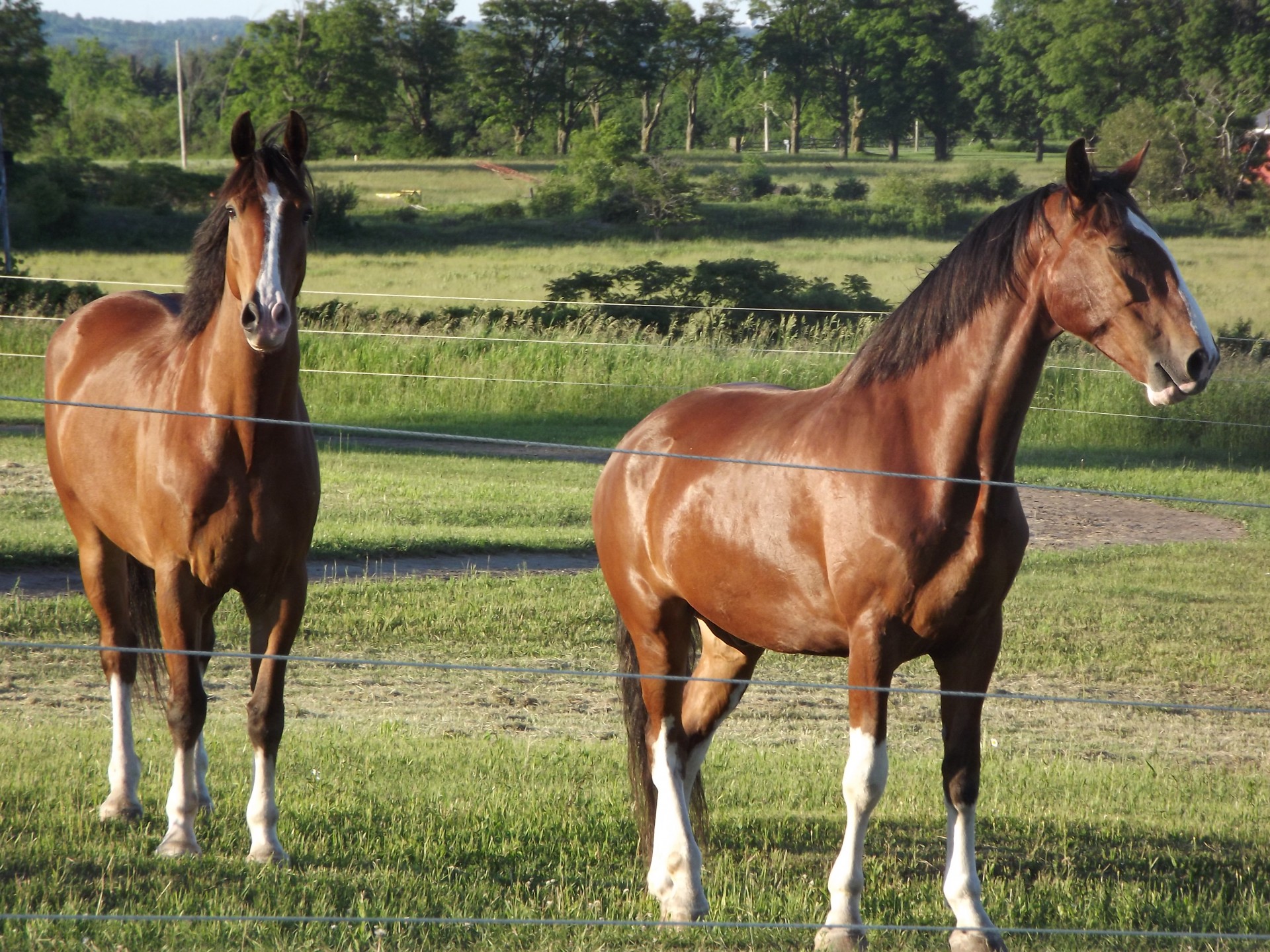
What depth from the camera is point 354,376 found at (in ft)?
55.1

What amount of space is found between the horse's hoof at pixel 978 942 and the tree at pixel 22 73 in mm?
45030

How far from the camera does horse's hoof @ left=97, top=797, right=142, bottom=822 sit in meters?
4.72

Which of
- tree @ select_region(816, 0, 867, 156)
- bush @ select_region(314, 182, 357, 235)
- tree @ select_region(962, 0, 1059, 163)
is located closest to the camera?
bush @ select_region(314, 182, 357, 235)

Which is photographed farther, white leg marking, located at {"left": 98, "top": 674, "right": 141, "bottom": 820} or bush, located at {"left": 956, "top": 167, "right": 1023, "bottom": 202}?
bush, located at {"left": 956, "top": 167, "right": 1023, "bottom": 202}

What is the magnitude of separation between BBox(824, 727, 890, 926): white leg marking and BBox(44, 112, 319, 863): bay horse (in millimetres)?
1910

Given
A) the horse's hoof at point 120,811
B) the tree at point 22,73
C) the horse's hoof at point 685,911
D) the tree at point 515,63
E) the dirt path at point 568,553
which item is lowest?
the dirt path at point 568,553

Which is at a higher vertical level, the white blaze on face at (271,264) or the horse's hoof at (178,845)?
the white blaze on face at (271,264)

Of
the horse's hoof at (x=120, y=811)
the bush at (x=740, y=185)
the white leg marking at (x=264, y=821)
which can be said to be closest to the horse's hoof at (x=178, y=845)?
the white leg marking at (x=264, y=821)

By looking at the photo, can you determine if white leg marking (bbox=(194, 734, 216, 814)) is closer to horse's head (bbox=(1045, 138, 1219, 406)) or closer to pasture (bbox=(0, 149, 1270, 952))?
pasture (bbox=(0, 149, 1270, 952))

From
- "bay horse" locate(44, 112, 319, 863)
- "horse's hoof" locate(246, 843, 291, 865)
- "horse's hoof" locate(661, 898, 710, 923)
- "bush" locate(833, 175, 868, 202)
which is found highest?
"bush" locate(833, 175, 868, 202)

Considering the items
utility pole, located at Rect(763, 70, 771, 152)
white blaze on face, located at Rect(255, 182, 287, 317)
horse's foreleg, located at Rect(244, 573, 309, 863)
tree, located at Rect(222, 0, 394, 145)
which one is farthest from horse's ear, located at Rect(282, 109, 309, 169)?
utility pole, located at Rect(763, 70, 771, 152)

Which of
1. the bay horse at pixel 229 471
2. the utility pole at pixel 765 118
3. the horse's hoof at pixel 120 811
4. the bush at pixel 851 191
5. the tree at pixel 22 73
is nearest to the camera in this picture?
the bay horse at pixel 229 471

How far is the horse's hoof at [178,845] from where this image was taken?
429cm

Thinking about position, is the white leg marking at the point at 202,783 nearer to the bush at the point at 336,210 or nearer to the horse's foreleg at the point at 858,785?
the horse's foreleg at the point at 858,785
